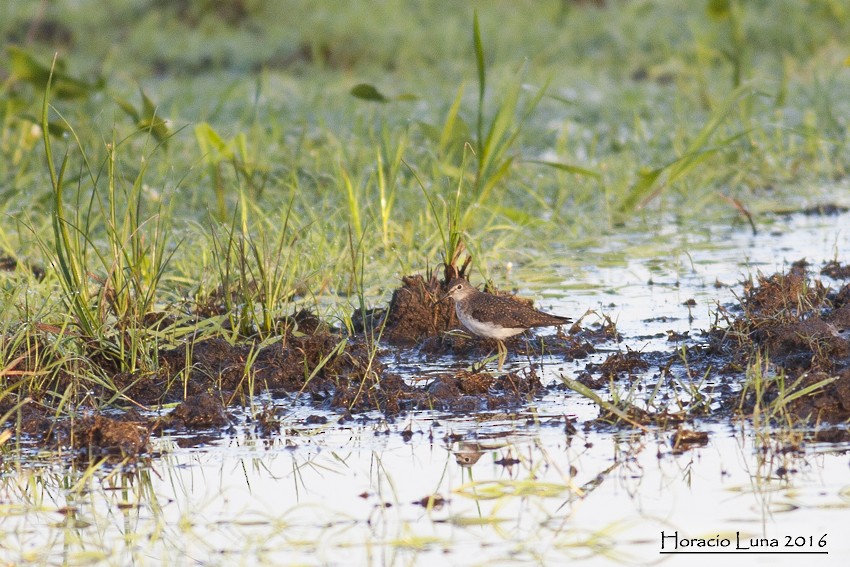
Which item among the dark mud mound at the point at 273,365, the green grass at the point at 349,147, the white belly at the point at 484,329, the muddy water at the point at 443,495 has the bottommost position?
the muddy water at the point at 443,495

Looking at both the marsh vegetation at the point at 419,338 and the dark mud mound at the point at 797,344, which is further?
the dark mud mound at the point at 797,344

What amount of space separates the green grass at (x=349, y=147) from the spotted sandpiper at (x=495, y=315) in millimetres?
420

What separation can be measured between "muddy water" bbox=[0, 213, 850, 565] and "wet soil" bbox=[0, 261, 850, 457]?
99mm

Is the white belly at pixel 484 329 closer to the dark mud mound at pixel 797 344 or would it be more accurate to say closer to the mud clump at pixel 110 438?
Result: the dark mud mound at pixel 797 344

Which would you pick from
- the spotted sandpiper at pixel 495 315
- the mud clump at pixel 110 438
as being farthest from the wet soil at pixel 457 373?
the spotted sandpiper at pixel 495 315

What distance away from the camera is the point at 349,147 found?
31.0 ft

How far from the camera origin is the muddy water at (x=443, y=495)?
11.4 feet

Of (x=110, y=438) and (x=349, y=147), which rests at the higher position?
(x=349, y=147)

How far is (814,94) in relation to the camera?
1072 cm

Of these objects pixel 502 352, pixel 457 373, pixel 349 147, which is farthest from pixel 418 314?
pixel 349 147

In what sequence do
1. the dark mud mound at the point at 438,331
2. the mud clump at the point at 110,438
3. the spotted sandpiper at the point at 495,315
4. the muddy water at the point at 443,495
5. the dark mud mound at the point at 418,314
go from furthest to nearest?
the dark mud mound at the point at 418,314
the dark mud mound at the point at 438,331
the spotted sandpiper at the point at 495,315
the mud clump at the point at 110,438
the muddy water at the point at 443,495

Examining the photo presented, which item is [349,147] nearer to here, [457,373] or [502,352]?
[502,352]

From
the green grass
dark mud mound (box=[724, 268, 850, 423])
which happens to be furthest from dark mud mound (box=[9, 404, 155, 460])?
dark mud mound (box=[724, 268, 850, 423])

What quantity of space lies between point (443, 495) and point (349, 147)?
5805 millimetres
